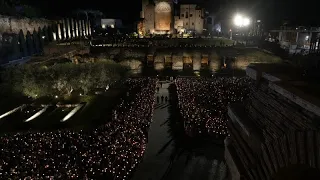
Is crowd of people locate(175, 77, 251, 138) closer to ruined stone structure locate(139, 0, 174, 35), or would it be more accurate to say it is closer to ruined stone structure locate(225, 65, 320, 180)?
ruined stone structure locate(225, 65, 320, 180)

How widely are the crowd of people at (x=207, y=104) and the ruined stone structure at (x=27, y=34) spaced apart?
89.5 feet

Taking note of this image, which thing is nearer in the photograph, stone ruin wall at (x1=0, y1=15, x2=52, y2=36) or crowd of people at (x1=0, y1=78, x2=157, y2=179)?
crowd of people at (x1=0, y1=78, x2=157, y2=179)

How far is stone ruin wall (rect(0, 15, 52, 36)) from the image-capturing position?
1762 inches

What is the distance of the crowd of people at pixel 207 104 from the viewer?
778 inches

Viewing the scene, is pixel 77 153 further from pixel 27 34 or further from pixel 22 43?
pixel 27 34

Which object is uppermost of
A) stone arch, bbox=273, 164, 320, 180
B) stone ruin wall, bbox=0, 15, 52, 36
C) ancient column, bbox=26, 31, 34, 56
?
stone ruin wall, bbox=0, 15, 52, 36

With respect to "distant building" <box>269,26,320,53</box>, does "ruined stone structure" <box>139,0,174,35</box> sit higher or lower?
higher

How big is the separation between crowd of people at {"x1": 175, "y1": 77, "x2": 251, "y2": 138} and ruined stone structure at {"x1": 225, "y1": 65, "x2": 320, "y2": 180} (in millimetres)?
6913

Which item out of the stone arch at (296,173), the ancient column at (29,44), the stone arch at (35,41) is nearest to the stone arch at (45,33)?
the stone arch at (35,41)

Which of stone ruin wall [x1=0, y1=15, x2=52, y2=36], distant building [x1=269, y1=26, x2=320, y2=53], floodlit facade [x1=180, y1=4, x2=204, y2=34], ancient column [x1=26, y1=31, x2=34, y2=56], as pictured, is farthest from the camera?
floodlit facade [x1=180, y1=4, x2=204, y2=34]

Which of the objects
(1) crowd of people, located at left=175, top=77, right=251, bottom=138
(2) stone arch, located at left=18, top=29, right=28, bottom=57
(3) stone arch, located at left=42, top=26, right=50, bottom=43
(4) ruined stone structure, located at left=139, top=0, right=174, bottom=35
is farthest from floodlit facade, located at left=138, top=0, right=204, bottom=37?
(1) crowd of people, located at left=175, top=77, right=251, bottom=138

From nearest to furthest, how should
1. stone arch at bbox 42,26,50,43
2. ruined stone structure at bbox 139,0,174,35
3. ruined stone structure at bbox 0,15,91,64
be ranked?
ruined stone structure at bbox 0,15,91,64
stone arch at bbox 42,26,50,43
ruined stone structure at bbox 139,0,174,35

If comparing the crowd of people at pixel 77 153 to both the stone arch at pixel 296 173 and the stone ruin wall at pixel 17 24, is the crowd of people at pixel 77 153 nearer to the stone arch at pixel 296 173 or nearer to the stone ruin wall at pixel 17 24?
the stone arch at pixel 296 173

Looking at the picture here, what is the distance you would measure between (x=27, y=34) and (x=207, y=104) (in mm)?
37642
